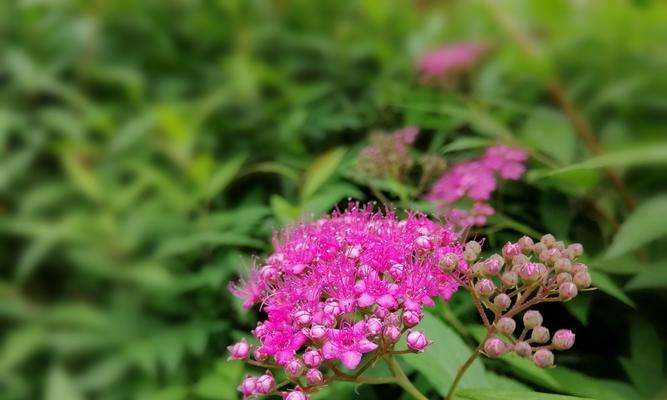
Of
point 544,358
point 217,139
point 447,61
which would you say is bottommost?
point 544,358

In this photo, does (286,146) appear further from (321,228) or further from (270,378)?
(270,378)

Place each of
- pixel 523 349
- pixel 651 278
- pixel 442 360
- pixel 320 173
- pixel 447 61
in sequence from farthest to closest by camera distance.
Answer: pixel 447 61, pixel 320 173, pixel 651 278, pixel 442 360, pixel 523 349

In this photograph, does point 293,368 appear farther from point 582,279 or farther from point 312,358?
point 582,279

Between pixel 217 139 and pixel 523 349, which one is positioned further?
pixel 217 139

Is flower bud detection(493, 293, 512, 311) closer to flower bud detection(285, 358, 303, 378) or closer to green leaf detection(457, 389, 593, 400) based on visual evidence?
green leaf detection(457, 389, 593, 400)

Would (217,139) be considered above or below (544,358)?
above

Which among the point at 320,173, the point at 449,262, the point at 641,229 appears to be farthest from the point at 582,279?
the point at 320,173

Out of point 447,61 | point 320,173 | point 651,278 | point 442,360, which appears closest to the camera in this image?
point 442,360

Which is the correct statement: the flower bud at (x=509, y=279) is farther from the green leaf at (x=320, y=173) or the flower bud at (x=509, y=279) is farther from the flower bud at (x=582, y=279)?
the green leaf at (x=320, y=173)
